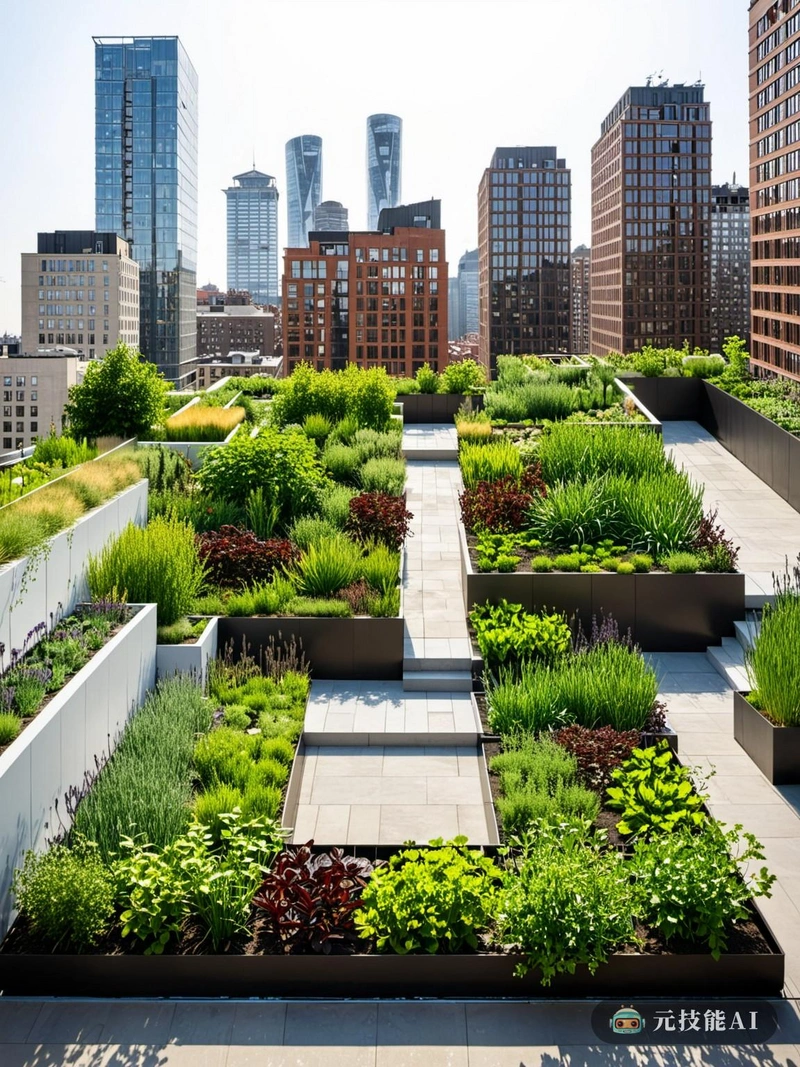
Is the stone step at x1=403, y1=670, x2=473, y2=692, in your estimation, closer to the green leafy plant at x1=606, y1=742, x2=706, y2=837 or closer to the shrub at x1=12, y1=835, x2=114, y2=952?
the green leafy plant at x1=606, y1=742, x2=706, y2=837

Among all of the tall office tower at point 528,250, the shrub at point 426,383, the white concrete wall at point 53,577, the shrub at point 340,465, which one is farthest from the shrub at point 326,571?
the tall office tower at point 528,250

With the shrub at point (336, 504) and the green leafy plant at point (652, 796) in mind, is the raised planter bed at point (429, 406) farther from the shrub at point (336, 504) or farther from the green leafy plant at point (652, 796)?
the green leafy plant at point (652, 796)

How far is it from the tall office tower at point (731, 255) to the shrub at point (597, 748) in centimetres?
16123

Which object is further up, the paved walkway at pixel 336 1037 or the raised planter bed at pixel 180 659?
→ the raised planter bed at pixel 180 659

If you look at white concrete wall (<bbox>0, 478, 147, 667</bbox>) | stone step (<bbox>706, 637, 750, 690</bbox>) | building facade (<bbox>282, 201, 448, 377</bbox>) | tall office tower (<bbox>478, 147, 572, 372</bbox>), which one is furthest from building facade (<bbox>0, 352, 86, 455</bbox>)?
stone step (<bbox>706, 637, 750, 690</bbox>)

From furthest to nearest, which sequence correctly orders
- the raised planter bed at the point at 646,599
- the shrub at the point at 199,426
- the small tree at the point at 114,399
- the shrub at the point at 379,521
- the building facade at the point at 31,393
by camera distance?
the building facade at the point at 31,393 < the shrub at the point at 199,426 < the small tree at the point at 114,399 < the shrub at the point at 379,521 < the raised planter bed at the point at 646,599

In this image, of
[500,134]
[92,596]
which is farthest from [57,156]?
[92,596]

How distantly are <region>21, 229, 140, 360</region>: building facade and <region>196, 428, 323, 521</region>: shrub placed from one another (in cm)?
12173

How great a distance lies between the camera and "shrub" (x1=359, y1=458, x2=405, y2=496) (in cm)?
1428

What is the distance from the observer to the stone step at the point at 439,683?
32.2ft

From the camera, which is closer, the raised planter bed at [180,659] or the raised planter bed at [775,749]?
the raised planter bed at [775,749]

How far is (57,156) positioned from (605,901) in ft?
342

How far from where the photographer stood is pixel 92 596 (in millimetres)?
9398

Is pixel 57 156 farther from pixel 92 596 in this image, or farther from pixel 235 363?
pixel 92 596
